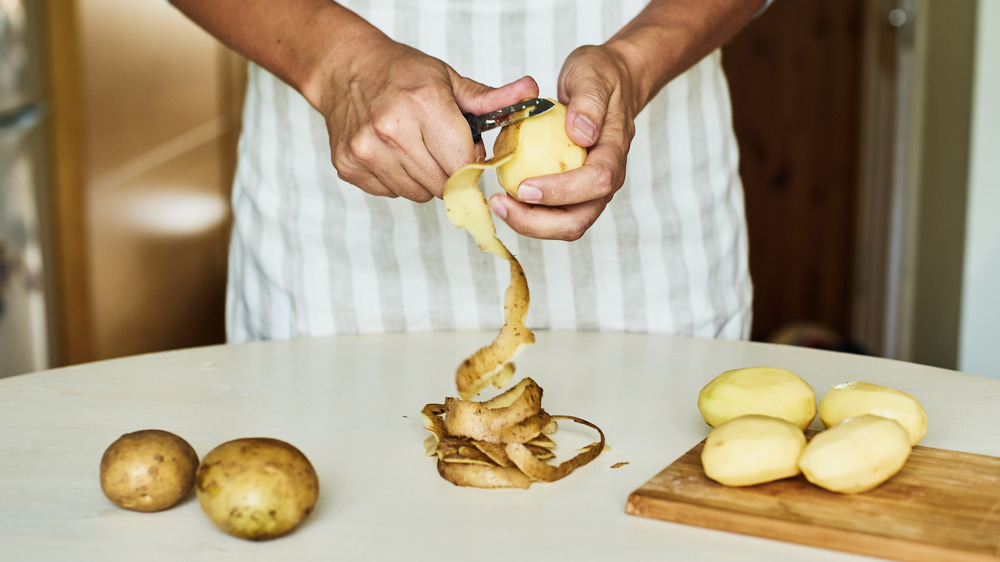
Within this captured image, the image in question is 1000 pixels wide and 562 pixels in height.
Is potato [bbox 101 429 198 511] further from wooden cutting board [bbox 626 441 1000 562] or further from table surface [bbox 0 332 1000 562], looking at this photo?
wooden cutting board [bbox 626 441 1000 562]

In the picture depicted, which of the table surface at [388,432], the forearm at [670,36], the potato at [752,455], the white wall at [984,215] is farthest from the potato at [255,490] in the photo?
the white wall at [984,215]

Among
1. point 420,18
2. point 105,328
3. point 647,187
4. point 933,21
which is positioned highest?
point 933,21

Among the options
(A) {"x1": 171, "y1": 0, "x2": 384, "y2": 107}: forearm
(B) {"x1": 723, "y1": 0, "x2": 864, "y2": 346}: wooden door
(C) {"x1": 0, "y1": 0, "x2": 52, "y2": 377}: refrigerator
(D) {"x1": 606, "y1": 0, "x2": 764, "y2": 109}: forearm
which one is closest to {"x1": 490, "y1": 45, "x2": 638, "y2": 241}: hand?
(D) {"x1": 606, "y1": 0, "x2": 764, "y2": 109}: forearm

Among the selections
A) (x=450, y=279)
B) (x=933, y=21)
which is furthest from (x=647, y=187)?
(x=933, y=21)

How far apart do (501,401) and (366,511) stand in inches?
7.7

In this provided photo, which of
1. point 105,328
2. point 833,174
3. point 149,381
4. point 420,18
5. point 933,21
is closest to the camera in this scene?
point 149,381

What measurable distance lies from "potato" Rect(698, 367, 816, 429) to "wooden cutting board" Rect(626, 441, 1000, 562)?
93 millimetres

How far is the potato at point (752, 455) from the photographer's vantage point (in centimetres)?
67

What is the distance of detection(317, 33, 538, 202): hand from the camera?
0.87 meters

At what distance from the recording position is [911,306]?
8.23 feet

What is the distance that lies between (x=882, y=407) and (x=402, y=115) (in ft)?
1.65

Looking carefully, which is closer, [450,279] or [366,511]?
[366,511]

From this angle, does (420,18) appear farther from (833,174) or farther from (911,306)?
(833,174)

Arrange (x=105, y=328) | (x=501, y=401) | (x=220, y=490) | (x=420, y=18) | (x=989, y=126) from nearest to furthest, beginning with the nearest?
1. (x=220, y=490)
2. (x=501, y=401)
3. (x=420, y=18)
4. (x=989, y=126)
5. (x=105, y=328)
